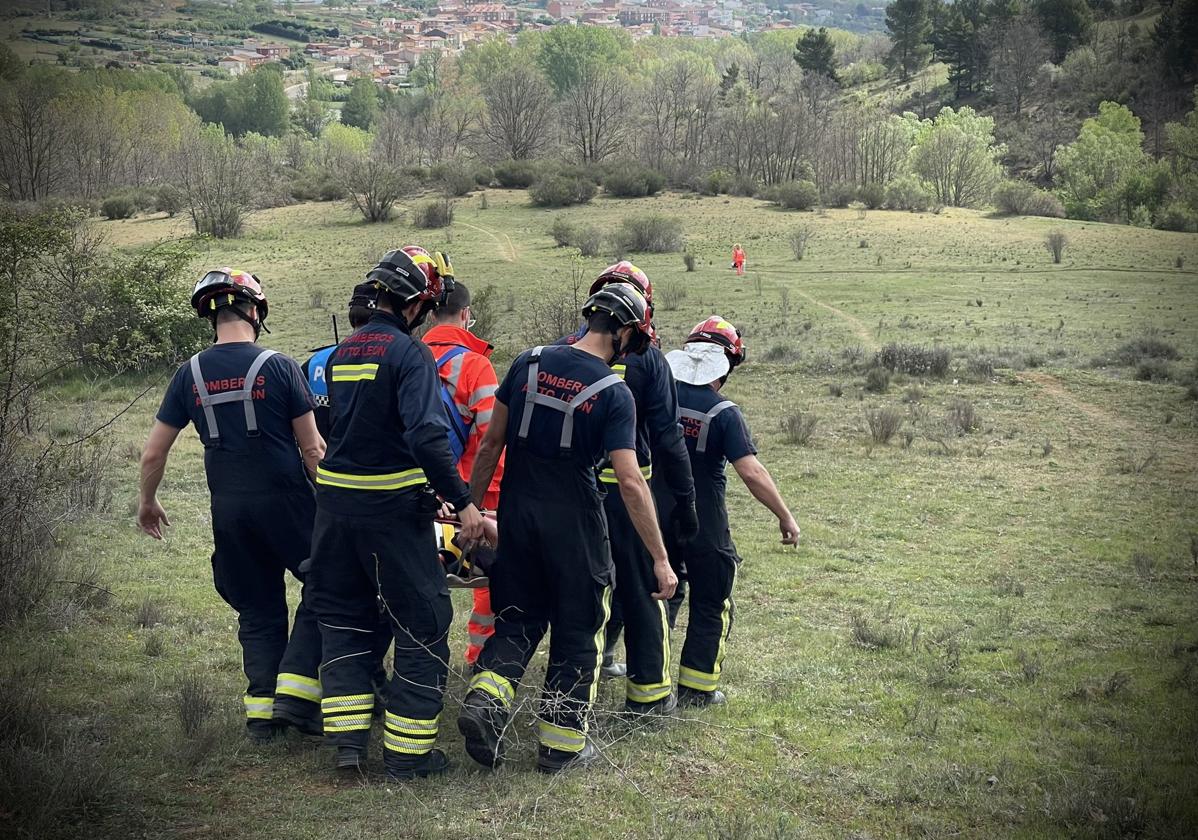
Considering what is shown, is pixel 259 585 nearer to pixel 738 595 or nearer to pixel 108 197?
pixel 738 595

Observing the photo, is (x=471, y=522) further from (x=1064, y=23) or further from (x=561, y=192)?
(x=1064, y=23)

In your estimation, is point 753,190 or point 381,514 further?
point 753,190

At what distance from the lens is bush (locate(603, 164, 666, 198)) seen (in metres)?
55.8

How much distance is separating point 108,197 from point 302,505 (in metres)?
45.0

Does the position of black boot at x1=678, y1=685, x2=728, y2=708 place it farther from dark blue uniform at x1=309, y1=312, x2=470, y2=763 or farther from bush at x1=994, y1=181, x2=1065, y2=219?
bush at x1=994, y1=181, x2=1065, y2=219

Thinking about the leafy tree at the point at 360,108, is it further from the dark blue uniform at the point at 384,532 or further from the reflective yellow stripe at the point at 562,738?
the reflective yellow stripe at the point at 562,738

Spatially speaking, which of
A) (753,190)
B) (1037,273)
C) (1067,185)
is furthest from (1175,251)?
(1067,185)

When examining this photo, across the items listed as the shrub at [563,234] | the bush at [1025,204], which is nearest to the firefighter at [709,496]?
the shrub at [563,234]

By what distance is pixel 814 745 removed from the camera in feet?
19.8

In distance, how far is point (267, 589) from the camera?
237 inches

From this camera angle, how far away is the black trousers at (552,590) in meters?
5.44

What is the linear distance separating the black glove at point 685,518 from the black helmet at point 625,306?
86cm

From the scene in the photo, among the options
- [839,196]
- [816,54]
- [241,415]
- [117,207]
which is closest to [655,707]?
[241,415]

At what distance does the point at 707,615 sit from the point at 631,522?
3.31 ft
